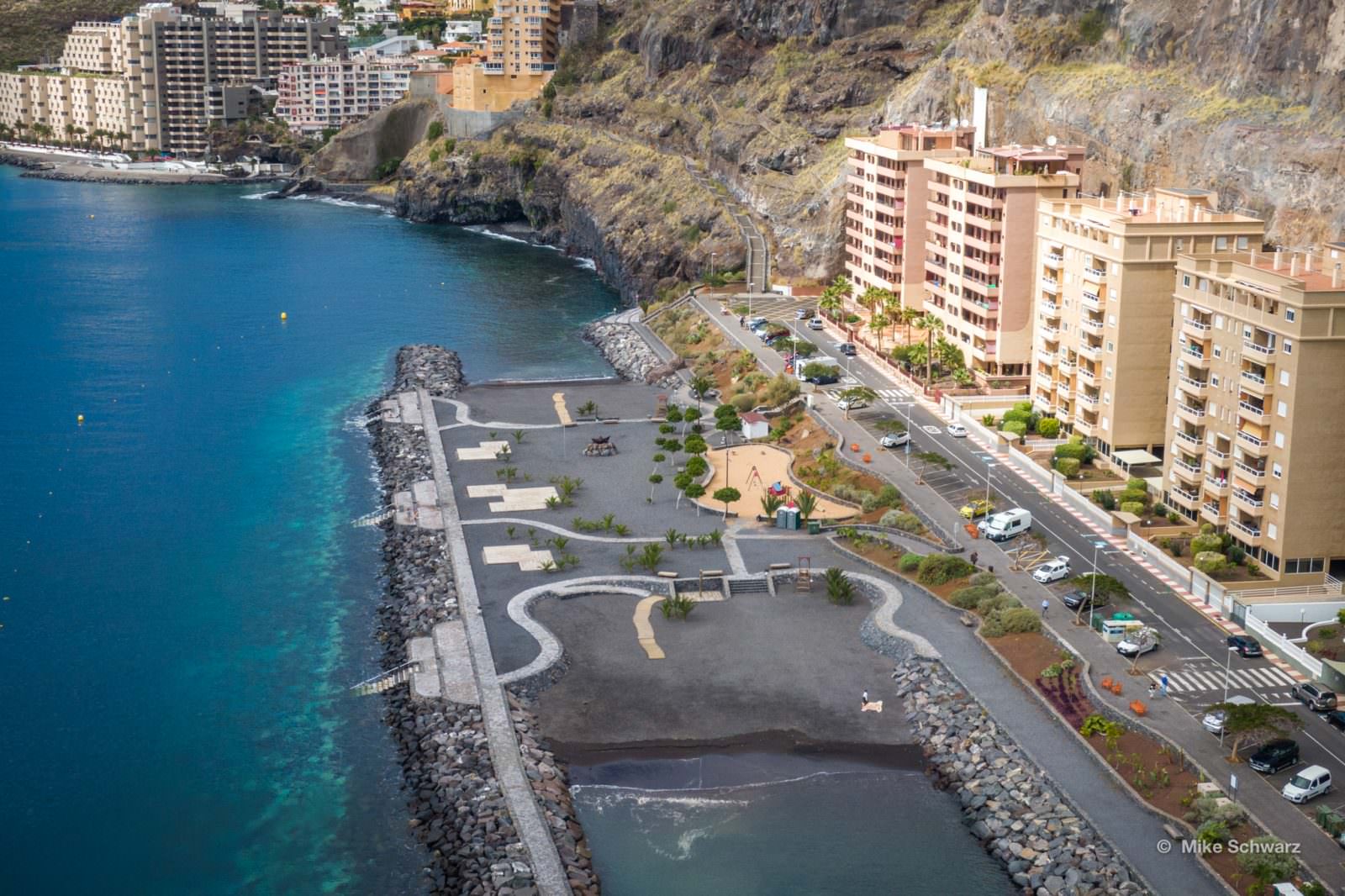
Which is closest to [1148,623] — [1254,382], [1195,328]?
[1254,382]

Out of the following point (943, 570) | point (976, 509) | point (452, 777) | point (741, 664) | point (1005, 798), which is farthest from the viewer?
point (976, 509)

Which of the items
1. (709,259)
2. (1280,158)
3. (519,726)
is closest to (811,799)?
(519,726)

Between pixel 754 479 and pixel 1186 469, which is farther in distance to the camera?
pixel 754 479

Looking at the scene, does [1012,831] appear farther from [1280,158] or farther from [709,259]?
[709,259]

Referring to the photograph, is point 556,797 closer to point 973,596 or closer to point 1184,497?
point 973,596

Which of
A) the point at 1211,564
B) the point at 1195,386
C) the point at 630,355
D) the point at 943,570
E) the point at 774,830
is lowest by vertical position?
the point at 774,830

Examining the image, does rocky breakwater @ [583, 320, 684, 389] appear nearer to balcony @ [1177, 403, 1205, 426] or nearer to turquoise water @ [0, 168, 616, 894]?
turquoise water @ [0, 168, 616, 894]

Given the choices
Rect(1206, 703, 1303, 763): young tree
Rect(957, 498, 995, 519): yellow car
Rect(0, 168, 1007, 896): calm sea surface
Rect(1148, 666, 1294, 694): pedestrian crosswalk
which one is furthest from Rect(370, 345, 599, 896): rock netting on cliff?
Rect(957, 498, 995, 519): yellow car
